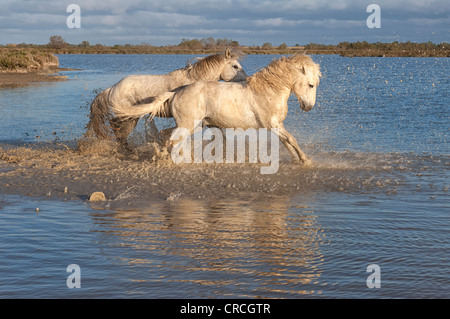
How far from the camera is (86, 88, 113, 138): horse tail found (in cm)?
1130

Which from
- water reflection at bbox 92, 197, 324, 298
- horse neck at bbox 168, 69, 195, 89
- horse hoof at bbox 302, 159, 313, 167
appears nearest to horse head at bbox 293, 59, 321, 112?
horse hoof at bbox 302, 159, 313, 167

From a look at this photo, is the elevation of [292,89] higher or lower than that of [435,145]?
higher

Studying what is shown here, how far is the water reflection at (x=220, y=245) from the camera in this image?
5.32 metres

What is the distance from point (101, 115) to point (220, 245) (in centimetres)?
579

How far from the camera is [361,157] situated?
37.7 feet

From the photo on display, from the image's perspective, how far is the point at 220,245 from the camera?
6289mm

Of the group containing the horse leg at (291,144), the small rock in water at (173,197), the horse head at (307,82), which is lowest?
the small rock in water at (173,197)

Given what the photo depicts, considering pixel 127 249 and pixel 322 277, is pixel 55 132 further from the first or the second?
pixel 322 277

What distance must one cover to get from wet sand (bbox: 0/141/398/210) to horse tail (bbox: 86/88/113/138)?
480 mm

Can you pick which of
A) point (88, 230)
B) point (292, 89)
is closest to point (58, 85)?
point (292, 89)

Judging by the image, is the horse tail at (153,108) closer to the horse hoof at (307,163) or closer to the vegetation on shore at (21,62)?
the horse hoof at (307,163)

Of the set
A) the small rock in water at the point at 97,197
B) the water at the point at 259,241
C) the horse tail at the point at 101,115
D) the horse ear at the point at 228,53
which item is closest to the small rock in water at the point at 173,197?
the water at the point at 259,241

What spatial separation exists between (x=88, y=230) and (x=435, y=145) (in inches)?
337

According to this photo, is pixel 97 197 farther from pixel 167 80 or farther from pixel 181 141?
pixel 167 80
